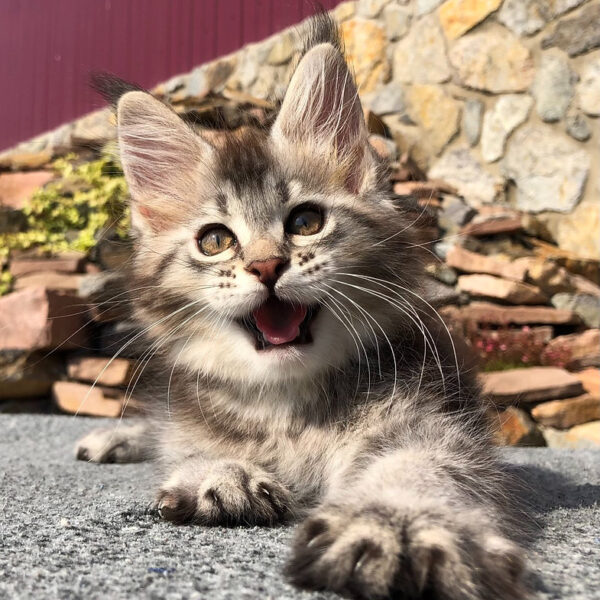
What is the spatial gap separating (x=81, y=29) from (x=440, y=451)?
19.6 feet

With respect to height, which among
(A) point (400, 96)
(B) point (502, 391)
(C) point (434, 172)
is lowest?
(B) point (502, 391)

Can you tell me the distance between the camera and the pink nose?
4.49 ft

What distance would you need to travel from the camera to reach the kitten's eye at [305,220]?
59.2 inches

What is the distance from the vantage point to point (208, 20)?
5465 millimetres

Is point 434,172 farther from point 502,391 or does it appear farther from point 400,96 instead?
point 502,391

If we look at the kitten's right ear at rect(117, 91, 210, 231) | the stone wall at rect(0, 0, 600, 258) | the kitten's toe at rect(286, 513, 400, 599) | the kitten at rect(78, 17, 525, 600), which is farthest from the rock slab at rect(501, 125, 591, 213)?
the kitten's toe at rect(286, 513, 400, 599)

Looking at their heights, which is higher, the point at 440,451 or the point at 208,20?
the point at 208,20

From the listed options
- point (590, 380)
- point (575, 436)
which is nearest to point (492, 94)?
point (590, 380)

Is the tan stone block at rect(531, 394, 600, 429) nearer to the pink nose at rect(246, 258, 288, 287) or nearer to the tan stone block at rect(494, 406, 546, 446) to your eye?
→ the tan stone block at rect(494, 406, 546, 446)

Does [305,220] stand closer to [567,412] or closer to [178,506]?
[178,506]

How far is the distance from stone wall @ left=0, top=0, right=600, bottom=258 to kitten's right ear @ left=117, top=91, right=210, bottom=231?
2.11 meters

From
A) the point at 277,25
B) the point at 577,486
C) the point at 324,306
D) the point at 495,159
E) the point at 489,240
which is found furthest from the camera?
the point at 277,25

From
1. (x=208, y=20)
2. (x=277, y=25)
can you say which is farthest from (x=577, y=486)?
(x=208, y=20)

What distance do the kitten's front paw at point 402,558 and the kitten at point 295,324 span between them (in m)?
0.10
